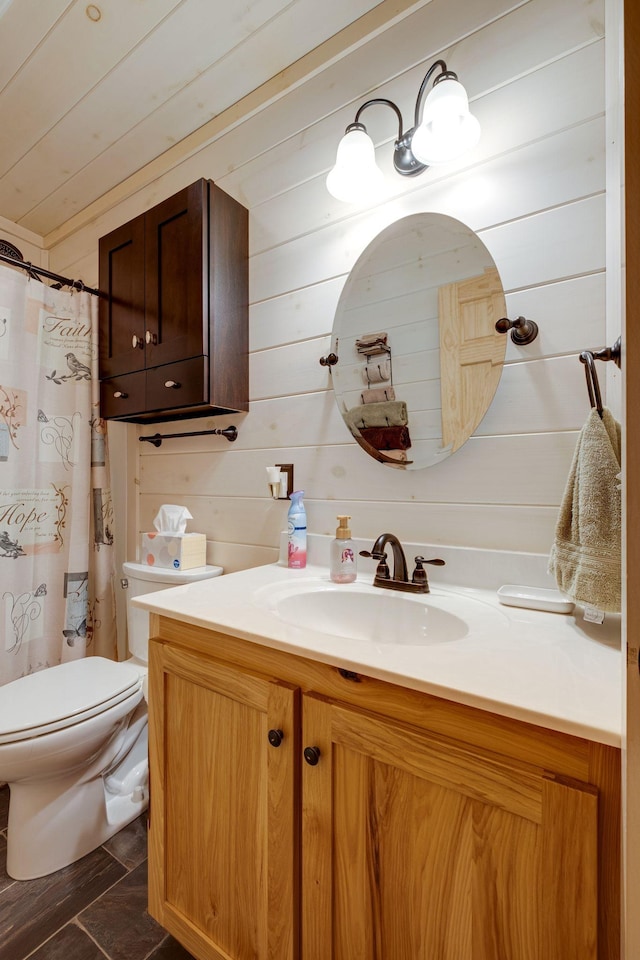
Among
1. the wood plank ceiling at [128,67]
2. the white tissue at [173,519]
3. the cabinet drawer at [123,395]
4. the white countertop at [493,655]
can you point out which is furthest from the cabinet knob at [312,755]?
the wood plank ceiling at [128,67]

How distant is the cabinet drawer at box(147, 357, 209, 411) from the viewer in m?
1.37

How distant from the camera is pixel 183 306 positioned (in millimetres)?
1414

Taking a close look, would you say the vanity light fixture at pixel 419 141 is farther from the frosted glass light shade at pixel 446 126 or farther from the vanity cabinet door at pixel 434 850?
the vanity cabinet door at pixel 434 850

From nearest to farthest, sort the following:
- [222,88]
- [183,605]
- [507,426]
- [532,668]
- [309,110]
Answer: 1. [532,668]
2. [183,605]
3. [507,426]
4. [309,110]
5. [222,88]

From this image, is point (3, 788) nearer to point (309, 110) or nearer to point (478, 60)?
point (309, 110)

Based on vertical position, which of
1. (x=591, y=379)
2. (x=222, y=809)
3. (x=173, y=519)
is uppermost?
(x=591, y=379)

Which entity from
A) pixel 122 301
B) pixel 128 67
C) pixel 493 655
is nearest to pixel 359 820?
pixel 493 655

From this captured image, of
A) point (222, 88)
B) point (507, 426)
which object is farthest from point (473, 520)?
point (222, 88)

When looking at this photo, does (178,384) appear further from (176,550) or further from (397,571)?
(397,571)

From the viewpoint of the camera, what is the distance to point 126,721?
1.41 m

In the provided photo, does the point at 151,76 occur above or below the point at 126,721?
above

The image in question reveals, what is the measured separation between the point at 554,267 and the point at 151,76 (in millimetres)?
1468

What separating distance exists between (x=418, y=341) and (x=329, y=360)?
0.89 ft

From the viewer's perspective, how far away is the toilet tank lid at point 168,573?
1.45 meters
